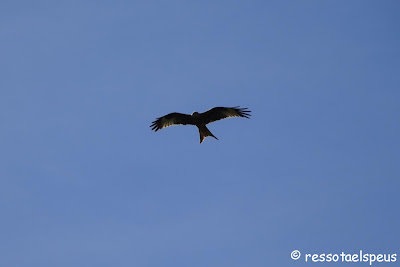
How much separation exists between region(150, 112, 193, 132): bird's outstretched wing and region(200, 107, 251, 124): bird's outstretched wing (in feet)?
2.06

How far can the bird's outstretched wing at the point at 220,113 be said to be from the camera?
3020 centimetres

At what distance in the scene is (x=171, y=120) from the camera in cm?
3075

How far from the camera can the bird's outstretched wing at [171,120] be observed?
3040 centimetres

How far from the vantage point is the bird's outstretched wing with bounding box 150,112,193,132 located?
30.4 metres

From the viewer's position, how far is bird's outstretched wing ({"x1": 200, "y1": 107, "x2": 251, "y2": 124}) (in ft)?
99.1

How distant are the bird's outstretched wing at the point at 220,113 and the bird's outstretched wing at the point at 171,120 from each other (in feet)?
2.06

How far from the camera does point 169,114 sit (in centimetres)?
3050

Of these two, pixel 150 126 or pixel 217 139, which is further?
pixel 150 126

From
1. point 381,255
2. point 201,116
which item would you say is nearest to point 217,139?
point 201,116

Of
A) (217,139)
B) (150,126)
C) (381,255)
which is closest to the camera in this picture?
(381,255)

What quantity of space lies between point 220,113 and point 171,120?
188 cm

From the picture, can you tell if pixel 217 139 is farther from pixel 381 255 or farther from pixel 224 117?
pixel 381 255

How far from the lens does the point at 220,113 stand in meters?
30.4

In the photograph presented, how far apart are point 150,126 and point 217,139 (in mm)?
3168
